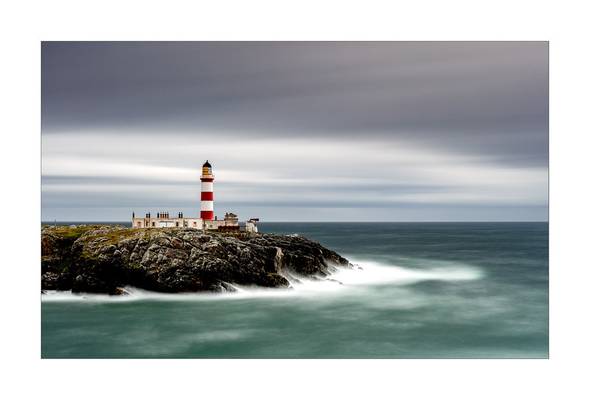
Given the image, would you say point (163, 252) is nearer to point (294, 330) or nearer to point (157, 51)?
point (294, 330)

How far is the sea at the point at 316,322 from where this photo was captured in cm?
743

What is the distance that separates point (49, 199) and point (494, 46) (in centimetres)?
906

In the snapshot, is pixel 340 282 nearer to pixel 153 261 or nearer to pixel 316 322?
pixel 316 322

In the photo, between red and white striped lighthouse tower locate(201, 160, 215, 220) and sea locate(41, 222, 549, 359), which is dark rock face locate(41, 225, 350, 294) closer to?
sea locate(41, 222, 549, 359)

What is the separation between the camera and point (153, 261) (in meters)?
10.5

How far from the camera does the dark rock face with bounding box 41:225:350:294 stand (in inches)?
410

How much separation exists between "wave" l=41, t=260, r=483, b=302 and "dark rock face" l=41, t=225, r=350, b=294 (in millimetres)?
184

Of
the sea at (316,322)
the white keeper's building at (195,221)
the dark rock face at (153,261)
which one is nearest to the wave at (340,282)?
the sea at (316,322)

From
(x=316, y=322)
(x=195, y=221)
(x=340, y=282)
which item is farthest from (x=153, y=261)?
(x=340, y=282)

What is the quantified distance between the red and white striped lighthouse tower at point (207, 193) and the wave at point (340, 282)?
2.92m

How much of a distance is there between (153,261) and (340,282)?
17.0 feet

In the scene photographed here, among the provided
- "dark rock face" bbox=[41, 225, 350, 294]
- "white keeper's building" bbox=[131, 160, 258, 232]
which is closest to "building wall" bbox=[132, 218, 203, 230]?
"white keeper's building" bbox=[131, 160, 258, 232]

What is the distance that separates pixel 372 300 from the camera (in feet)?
33.6

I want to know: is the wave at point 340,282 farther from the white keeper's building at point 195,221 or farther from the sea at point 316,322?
the white keeper's building at point 195,221
